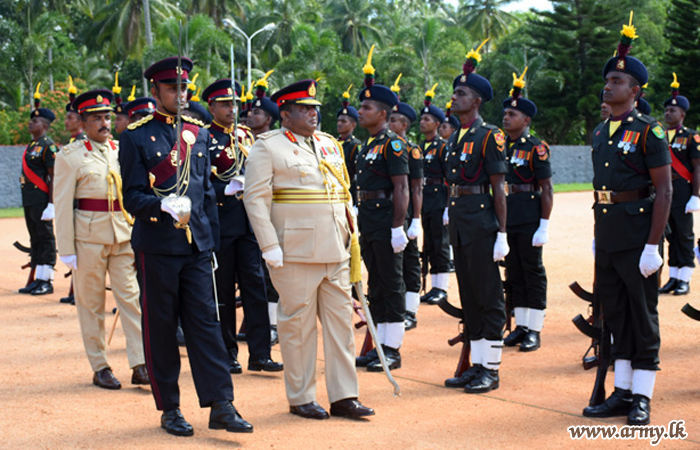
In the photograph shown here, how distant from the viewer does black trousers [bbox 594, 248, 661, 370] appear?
5.70 meters

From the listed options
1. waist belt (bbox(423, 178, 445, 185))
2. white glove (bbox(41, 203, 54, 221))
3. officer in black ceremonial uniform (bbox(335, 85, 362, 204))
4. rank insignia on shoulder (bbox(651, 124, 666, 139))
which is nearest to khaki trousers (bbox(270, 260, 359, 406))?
rank insignia on shoulder (bbox(651, 124, 666, 139))

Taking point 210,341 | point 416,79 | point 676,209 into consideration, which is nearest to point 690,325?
point 676,209

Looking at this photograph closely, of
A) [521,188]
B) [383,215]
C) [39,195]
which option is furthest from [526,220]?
[39,195]

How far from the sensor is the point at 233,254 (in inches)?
303

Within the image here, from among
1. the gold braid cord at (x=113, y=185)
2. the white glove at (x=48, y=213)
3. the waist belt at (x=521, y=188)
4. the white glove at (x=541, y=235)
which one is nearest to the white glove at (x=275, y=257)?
the gold braid cord at (x=113, y=185)

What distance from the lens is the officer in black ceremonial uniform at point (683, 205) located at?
1091cm

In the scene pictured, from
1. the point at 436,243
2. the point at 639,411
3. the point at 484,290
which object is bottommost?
the point at 639,411

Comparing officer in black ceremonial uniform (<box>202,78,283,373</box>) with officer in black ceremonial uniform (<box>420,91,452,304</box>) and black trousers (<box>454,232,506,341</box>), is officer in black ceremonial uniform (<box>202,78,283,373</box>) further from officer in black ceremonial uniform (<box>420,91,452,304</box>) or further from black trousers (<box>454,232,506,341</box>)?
officer in black ceremonial uniform (<box>420,91,452,304</box>)

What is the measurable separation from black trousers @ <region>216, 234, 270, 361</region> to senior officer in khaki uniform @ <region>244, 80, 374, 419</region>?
4.90 feet

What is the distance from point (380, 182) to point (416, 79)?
37.0 metres

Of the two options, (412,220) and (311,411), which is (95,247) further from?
(412,220)

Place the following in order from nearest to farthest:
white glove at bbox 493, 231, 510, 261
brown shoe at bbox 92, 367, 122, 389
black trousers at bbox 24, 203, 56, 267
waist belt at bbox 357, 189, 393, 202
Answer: white glove at bbox 493, 231, 510, 261
brown shoe at bbox 92, 367, 122, 389
waist belt at bbox 357, 189, 393, 202
black trousers at bbox 24, 203, 56, 267

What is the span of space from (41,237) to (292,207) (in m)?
7.29

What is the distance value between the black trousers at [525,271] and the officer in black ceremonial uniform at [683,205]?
3.54 metres
